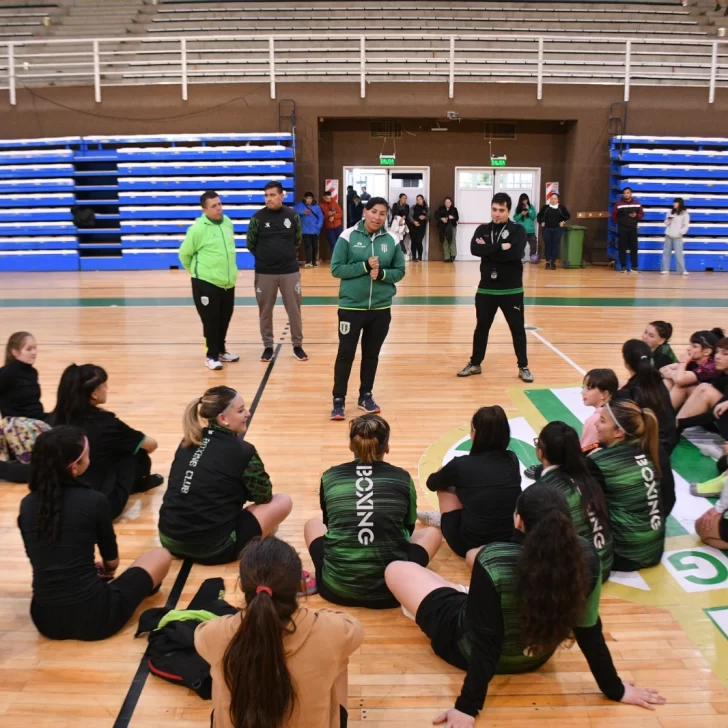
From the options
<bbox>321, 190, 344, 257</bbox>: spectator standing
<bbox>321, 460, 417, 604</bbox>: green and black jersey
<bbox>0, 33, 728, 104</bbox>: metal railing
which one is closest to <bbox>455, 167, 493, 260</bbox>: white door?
<bbox>0, 33, 728, 104</bbox>: metal railing

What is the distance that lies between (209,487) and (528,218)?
13639mm

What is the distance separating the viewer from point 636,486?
141 inches

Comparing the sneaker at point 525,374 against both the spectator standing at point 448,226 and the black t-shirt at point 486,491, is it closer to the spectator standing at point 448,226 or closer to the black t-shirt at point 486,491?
the black t-shirt at point 486,491

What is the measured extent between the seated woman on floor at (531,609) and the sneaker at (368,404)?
3311 mm

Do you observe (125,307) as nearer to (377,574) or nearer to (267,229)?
(267,229)

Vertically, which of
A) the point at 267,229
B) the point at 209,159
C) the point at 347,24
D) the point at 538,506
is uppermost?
the point at 347,24

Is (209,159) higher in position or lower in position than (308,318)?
higher

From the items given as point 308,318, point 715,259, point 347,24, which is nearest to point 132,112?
point 347,24

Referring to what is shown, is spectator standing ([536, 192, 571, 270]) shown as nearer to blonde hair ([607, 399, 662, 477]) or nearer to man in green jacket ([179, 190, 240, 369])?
man in green jacket ([179, 190, 240, 369])

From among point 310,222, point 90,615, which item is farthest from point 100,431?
point 310,222

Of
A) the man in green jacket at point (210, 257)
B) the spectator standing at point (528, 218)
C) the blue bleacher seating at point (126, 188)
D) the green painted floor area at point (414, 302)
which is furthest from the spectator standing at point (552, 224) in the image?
the man in green jacket at point (210, 257)

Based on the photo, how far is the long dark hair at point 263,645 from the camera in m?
2.10

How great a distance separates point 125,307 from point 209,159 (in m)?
6.05

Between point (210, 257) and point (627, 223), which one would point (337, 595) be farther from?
point (627, 223)
